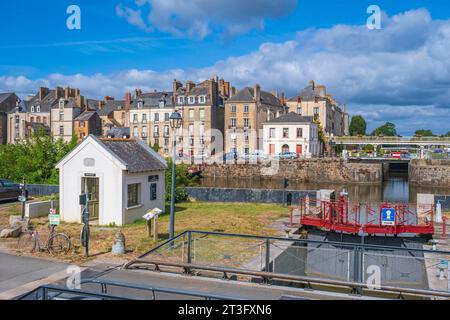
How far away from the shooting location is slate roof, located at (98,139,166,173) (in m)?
19.7

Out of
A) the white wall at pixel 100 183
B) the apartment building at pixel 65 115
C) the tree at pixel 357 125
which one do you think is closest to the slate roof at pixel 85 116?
the apartment building at pixel 65 115

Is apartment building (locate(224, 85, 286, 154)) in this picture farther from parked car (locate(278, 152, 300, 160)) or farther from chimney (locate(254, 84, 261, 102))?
parked car (locate(278, 152, 300, 160))

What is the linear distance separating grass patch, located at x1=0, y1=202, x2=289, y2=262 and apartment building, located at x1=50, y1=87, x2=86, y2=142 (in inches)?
2321

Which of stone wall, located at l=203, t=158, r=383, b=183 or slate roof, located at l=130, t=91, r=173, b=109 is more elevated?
slate roof, located at l=130, t=91, r=173, b=109

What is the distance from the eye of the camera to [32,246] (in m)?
14.8

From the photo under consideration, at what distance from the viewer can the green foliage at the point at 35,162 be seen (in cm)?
A: 3341

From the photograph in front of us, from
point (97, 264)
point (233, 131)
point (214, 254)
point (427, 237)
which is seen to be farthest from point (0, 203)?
point (233, 131)

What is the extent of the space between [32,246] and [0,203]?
1281cm

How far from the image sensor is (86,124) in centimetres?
7888

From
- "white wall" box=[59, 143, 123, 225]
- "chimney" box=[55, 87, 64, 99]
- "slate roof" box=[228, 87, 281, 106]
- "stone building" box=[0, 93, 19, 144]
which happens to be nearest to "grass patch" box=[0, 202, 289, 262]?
"white wall" box=[59, 143, 123, 225]

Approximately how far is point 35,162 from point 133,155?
16.3 meters

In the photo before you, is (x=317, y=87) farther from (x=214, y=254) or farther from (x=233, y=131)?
(x=214, y=254)

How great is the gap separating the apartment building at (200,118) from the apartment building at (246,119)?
217cm
